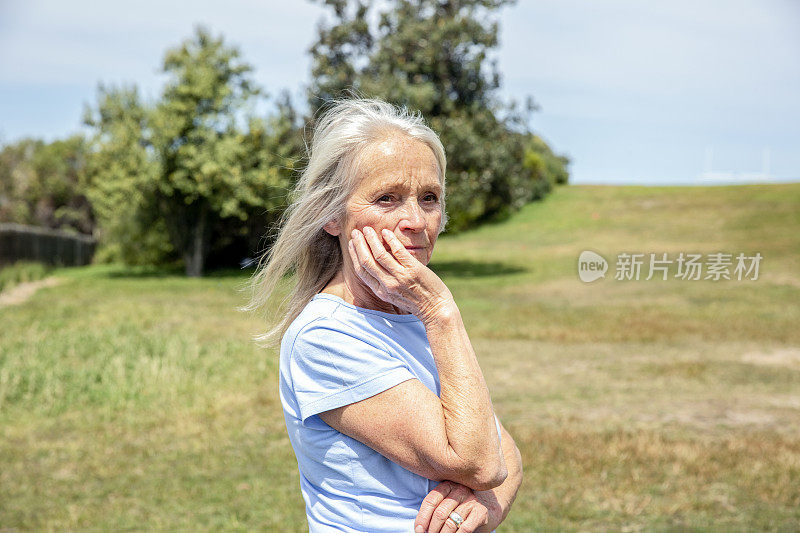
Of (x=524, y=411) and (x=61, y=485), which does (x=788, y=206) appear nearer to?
(x=524, y=411)

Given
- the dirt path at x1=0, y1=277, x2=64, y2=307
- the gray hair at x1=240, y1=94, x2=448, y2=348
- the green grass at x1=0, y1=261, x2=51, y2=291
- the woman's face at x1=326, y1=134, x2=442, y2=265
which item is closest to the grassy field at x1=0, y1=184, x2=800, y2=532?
the dirt path at x1=0, y1=277, x2=64, y2=307

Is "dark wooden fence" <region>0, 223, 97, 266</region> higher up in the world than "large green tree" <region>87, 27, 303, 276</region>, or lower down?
lower down

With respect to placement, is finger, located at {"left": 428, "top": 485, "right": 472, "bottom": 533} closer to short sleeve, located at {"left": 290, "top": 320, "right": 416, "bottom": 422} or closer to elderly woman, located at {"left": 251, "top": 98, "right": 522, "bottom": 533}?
elderly woman, located at {"left": 251, "top": 98, "right": 522, "bottom": 533}

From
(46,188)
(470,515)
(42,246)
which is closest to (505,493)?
(470,515)

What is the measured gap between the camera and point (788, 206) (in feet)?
117

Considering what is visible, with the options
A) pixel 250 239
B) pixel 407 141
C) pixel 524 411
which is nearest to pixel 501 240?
pixel 250 239

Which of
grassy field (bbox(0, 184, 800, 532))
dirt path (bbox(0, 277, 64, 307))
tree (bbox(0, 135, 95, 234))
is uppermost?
tree (bbox(0, 135, 95, 234))

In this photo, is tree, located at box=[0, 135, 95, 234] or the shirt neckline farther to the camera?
tree, located at box=[0, 135, 95, 234]

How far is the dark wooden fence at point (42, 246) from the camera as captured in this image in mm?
23297

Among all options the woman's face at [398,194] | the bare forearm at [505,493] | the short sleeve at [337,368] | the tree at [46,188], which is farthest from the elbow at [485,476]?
the tree at [46,188]

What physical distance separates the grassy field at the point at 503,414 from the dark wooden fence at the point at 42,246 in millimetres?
7304

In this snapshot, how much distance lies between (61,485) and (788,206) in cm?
3750

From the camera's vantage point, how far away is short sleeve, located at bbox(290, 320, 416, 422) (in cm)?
163

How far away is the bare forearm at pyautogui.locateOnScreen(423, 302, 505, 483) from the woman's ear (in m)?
0.40
